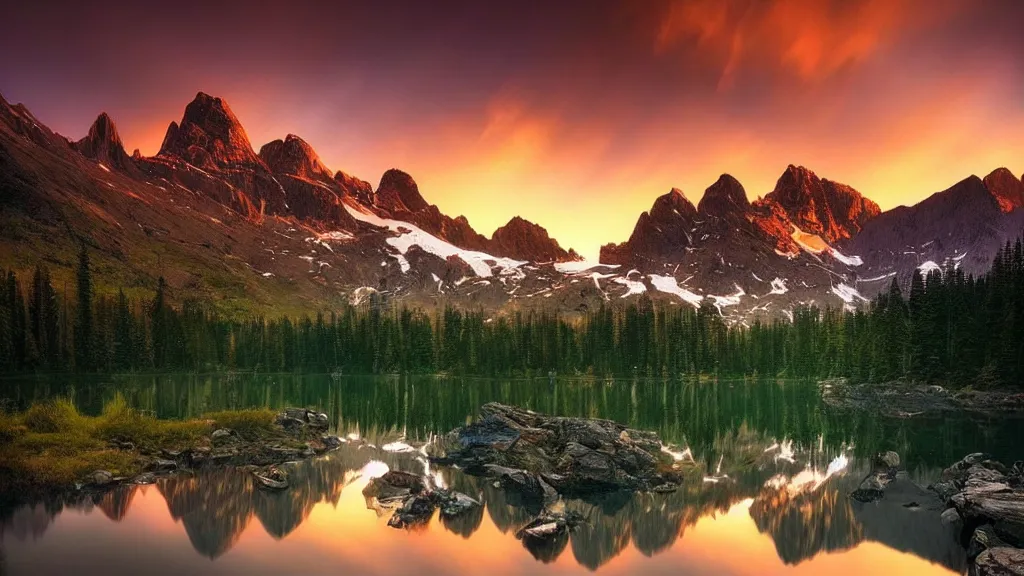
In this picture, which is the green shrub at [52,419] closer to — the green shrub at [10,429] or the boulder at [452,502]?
the green shrub at [10,429]

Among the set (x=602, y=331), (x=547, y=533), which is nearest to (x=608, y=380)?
(x=602, y=331)

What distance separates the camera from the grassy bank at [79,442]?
105ft

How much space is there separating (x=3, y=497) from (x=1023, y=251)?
399 feet

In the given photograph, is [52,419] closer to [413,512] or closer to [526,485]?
[413,512]


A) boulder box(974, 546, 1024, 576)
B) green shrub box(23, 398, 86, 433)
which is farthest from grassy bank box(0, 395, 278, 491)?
boulder box(974, 546, 1024, 576)

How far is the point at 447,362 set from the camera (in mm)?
169000

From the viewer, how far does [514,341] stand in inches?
6649

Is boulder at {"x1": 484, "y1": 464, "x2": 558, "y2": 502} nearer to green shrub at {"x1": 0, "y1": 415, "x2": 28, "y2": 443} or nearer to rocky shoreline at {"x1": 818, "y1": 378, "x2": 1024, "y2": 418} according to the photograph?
green shrub at {"x1": 0, "y1": 415, "x2": 28, "y2": 443}

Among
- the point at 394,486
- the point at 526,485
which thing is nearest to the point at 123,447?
the point at 394,486

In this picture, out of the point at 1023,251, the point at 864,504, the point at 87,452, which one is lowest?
the point at 864,504

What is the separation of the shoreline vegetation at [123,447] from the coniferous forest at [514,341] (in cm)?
9584

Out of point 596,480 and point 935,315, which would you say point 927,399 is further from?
point 596,480

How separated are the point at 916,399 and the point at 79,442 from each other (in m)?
99.1

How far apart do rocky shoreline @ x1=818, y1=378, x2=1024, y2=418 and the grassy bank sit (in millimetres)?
79165
